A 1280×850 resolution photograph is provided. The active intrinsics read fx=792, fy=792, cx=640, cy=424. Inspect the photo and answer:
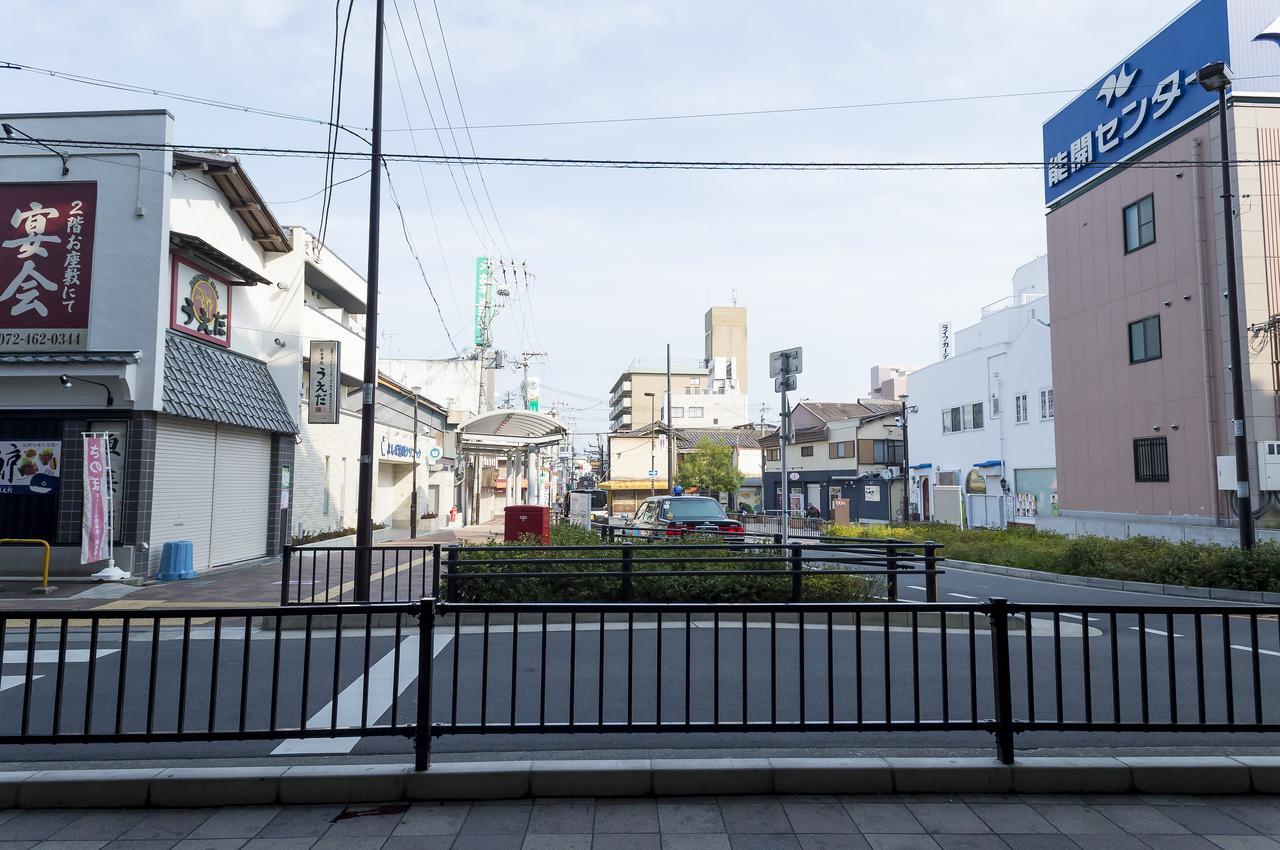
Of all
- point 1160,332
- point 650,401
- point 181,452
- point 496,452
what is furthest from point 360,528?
point 650,401

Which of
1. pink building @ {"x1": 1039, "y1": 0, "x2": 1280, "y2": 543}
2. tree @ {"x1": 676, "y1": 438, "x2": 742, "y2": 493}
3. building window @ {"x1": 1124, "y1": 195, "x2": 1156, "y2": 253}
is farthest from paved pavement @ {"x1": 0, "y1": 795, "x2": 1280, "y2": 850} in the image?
tree @ {"x1": 676, "y1": 438, "x2": 742, "y2": 493}

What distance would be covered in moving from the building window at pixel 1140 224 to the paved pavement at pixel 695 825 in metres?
21.3

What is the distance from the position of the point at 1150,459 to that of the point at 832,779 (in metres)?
21.1

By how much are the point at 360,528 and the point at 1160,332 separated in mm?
20755

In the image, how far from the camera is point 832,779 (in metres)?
4.66

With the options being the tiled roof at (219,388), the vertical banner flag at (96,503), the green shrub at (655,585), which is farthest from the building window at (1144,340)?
the vertical banner flag at (96,503)

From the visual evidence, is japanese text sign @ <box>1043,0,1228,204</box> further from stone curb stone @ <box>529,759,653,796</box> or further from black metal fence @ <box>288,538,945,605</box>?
stone curb stone @ <box>529,759,653,796</box>

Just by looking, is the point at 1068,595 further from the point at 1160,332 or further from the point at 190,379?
the point at 190,379

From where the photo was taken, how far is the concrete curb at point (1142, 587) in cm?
1340

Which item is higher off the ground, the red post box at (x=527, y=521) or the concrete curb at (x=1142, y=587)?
the red post box at (x=527, y=521)

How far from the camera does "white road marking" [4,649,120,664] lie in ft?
27.6

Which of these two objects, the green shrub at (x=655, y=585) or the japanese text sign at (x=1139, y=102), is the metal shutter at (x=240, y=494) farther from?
the japanese text sign at (x=1139, y=102)

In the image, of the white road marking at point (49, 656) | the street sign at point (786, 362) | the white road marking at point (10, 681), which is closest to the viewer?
the white road marking at point (10, 681)

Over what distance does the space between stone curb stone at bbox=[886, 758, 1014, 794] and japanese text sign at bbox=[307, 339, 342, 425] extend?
18714 millimetres
